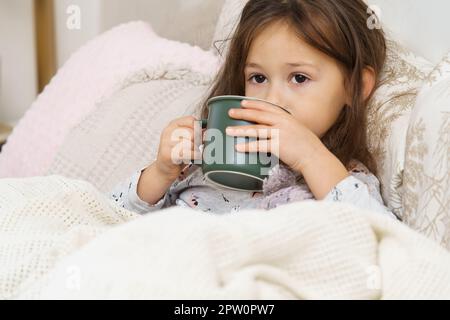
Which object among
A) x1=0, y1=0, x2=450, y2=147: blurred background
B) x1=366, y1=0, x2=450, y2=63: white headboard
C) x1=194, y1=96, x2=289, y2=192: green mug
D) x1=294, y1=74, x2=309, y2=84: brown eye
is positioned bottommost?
x1=0, y1=0, x2=450, y2=147: blurred background

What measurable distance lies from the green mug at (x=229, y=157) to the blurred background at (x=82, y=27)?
0.47m

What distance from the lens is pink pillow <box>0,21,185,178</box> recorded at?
1.48 m

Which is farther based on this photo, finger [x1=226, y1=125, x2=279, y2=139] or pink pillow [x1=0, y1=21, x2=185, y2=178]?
pink pillow [x1=0, y1=21, x2=185, y2=178]

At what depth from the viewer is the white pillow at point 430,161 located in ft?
2.84

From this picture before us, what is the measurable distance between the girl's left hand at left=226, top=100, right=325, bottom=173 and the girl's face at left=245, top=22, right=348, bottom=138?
0.07 meters

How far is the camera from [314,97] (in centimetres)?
108

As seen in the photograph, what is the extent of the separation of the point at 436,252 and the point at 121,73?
3.20 feet

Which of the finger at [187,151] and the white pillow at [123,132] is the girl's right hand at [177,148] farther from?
the white pillow at [123,132]

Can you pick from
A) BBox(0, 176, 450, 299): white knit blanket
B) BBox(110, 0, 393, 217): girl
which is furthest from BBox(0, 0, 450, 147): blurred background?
BBox(0, 176, 450, 299): white knit blanket

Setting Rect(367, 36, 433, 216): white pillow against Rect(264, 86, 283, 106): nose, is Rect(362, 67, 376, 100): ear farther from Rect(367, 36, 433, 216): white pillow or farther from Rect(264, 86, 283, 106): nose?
Rect(264, 86, 283, 106): nose

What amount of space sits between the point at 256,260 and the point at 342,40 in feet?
1.93

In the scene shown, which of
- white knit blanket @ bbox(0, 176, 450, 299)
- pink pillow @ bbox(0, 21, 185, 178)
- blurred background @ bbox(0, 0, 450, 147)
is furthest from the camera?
pink pillow @ bbox(0, 21, 185, 178)

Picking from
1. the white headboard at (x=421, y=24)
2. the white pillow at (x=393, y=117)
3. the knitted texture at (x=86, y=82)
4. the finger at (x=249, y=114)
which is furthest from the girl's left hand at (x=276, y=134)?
the knitted texture at (x=86, y=82)

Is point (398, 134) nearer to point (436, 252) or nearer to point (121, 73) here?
point (436, 252)
